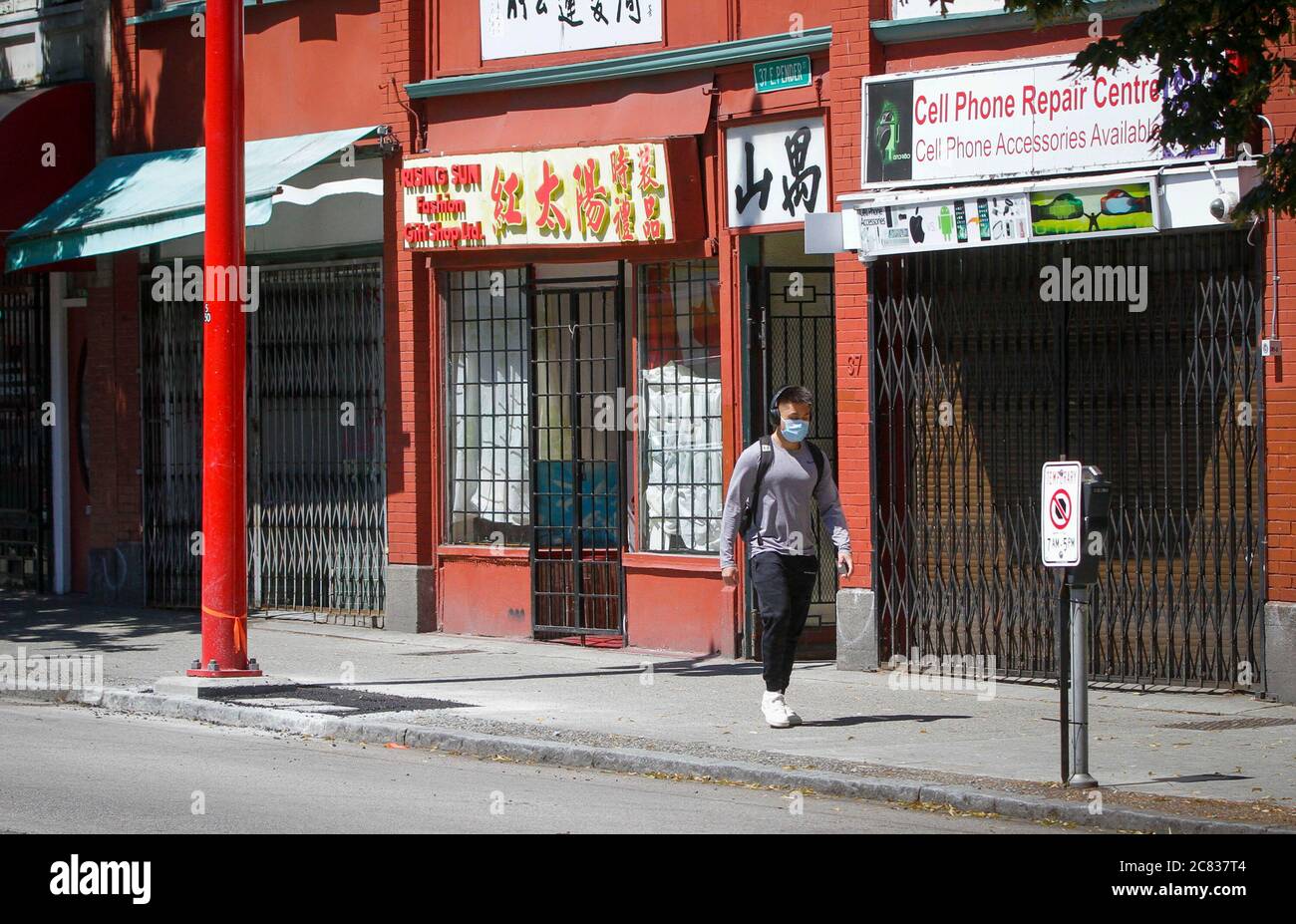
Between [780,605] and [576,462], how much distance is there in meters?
4.49

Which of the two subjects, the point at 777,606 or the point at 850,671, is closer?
the point at 777,606

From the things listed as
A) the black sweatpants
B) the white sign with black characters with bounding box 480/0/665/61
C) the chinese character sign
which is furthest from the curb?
the white sign with black characters with bounding box 480/0/665/61

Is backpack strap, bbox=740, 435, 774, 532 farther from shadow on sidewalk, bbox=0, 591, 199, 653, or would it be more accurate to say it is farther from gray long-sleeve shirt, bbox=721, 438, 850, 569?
shadow on sidewalk, bbox=0, 591, 199, 653

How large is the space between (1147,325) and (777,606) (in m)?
3.33

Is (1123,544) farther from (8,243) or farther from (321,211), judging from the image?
(8,243)

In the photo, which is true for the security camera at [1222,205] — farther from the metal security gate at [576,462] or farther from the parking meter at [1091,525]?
the metal security gate at [576,462]

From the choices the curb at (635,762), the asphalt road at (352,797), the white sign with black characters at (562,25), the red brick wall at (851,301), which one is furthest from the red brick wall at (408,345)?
the asphalt road at (352,797)

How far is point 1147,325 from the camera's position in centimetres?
1211

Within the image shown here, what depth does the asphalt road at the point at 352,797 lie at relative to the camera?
8.00 meters

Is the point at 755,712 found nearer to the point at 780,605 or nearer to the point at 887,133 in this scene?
the point at 780,605

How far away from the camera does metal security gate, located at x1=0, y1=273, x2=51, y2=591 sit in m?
18.9

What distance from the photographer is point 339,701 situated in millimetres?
11938

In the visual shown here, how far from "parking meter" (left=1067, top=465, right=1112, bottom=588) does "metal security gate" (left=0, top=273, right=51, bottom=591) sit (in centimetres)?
1292
